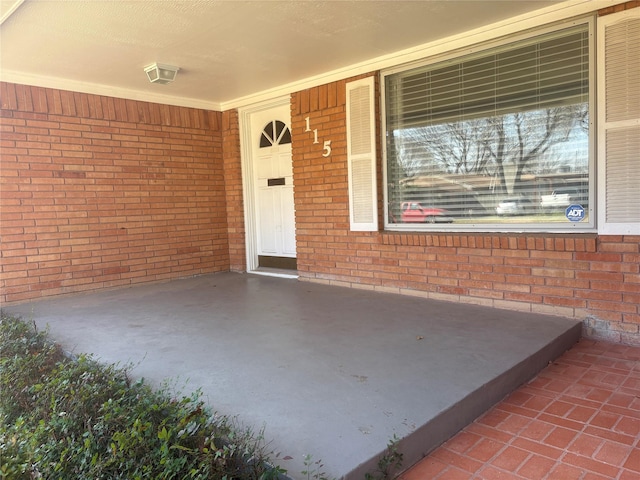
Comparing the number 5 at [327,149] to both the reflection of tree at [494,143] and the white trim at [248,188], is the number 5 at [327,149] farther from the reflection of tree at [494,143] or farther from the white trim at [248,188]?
the white trim at [248,188]

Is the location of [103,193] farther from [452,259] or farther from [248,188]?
[452,259]

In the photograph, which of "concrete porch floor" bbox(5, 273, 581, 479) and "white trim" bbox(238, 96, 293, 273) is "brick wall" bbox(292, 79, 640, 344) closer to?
"concrete porch floor" bbox(5, 273, 581, 479)

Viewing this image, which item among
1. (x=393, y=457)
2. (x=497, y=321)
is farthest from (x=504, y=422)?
(x=497, y=321)

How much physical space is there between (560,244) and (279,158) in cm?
414

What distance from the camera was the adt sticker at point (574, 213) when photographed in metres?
3.91

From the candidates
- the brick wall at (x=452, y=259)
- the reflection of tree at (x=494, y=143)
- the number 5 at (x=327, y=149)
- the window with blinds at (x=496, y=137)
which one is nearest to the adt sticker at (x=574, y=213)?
the window with blinds at (x=496, y=137)

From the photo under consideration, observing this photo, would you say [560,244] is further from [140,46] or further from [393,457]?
[140,46]

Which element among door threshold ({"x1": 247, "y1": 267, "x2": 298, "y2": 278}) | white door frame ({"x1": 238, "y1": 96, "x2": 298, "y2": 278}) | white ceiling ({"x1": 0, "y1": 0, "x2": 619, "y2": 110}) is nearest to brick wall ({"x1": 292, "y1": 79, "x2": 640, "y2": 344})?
door threshold ({"x1": 247, "y1": 267, "x2": 298, "y2": 278})

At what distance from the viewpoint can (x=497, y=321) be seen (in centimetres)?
392

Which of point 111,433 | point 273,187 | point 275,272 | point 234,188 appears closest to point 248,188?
point 234,188

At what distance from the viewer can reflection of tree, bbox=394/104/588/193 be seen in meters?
4.01

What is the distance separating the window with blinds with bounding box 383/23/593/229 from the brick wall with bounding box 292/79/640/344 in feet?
0.80

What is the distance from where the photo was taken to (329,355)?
3.19 metres

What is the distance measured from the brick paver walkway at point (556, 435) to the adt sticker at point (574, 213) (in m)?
1.35
